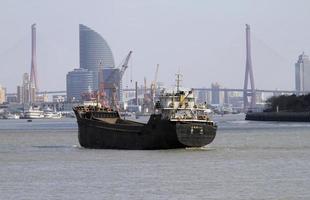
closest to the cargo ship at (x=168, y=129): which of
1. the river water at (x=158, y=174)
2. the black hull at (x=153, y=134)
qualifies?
the black hull at (x=153, y=134)

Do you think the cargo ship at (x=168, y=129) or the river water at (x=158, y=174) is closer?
the river water at (x=158, y=174)

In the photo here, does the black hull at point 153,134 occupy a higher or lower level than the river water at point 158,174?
higher

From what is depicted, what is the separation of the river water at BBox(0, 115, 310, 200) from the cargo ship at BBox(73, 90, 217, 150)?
105cm

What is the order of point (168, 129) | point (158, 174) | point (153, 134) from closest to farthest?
point (158, 174)
point (168, 129)
point (153, 134)

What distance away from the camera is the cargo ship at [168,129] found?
6612cm

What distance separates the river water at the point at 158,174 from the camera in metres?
40.2

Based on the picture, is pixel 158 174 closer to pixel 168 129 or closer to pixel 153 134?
pixel 168 129

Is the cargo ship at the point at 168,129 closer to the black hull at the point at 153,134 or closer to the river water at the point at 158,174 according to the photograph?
the black hull at the point at 153,134

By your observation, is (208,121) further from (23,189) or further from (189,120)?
(23,189)

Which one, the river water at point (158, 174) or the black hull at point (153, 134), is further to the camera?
the black hull at point (153, 134)

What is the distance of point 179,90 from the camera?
6912cm

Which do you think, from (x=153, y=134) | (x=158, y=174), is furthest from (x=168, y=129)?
(x=158, y=174)

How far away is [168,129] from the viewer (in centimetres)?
6619

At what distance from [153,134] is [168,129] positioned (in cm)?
190
